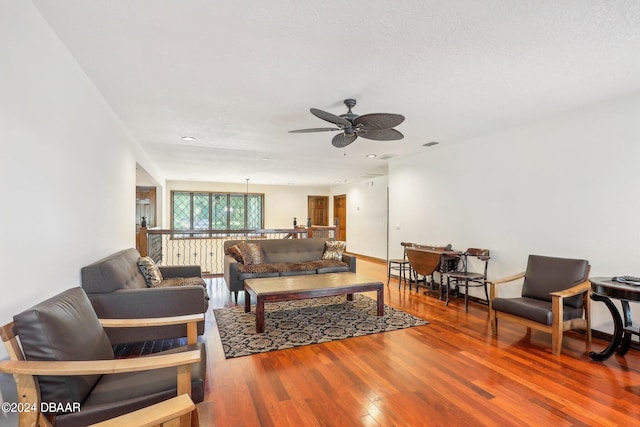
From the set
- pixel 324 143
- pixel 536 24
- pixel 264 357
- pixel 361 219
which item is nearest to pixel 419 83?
pixel 536 24

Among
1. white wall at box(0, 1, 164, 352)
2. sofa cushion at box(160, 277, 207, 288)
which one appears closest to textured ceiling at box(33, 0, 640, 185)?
white wall at box(0, 1, 164, 352)

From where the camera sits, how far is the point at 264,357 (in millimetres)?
2697

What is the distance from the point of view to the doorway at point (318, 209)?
11.2 m

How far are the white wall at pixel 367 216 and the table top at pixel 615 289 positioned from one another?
5.57m

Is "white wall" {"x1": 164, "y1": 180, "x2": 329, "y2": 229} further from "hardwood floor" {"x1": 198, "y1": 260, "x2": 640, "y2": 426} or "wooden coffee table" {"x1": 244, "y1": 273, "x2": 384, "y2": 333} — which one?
"hardwood floor" {"x1": 198, "y1": 260, "x2": 640, "y2": 426}

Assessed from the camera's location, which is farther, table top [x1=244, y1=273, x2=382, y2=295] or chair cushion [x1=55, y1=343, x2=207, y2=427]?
table top [x1=244, y1=273, x2=382, y2=295]

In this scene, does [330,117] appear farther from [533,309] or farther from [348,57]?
[533,309]

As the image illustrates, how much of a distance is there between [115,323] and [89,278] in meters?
0.75

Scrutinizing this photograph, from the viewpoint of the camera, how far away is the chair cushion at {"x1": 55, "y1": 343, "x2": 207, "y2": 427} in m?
1.30

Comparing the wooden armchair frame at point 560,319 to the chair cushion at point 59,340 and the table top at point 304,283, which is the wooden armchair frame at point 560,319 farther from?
the chair cushion at point 59,340

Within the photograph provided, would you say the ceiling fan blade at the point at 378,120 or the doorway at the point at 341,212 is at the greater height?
the ceiling fan blade at the point at 378,120

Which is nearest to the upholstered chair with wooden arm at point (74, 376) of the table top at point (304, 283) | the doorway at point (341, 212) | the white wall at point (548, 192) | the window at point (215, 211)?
the table top at point (304, 283)

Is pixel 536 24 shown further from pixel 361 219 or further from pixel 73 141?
pixel 361 219

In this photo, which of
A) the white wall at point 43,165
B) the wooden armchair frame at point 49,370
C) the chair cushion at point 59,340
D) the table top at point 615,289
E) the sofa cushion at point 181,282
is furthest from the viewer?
the sofa cushion at point 181,282
